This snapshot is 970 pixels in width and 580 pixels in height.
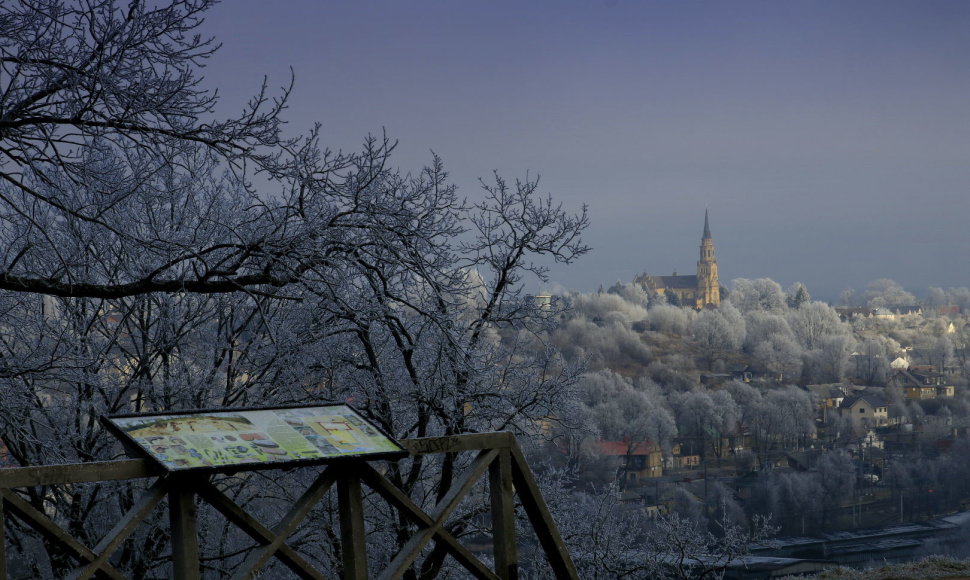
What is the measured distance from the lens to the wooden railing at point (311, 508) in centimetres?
273

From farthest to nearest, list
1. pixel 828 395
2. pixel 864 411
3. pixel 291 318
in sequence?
1. pixel 828 395
2. pixel 864 411
3. pixel 291 318

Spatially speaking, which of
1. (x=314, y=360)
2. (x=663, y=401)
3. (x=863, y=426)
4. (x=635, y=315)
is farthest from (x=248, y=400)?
(x=635, y=315)

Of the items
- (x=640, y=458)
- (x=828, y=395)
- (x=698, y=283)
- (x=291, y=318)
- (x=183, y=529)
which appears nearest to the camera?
(x=183, y=529)

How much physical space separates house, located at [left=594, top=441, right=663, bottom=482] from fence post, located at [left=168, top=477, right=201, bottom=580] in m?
45.9

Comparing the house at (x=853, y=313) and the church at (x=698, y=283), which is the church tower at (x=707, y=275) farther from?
the house at (x=853, y=313)

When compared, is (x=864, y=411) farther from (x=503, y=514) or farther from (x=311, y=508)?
(x=311, y=508)

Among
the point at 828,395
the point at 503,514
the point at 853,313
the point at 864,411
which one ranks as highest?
the point at 853,313

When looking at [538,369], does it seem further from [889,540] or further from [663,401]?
[663,401]

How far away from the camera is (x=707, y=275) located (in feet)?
434

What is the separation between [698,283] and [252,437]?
133 meters

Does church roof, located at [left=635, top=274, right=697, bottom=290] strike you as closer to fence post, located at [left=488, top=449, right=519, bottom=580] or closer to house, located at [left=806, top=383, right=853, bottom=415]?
house, located at [left=806, top=383, right=853, bottom=415]

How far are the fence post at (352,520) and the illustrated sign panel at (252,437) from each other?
0.11m

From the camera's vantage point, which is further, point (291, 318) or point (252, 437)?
point (291, 318)

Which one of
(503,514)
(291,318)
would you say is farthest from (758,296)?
(503,514)
